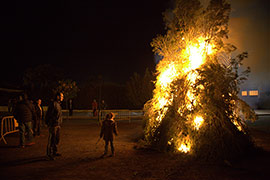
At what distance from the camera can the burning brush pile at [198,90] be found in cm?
Answer: 692

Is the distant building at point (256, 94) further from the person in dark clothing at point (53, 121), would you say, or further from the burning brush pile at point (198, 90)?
the person in dark clothing at point (53, 121)

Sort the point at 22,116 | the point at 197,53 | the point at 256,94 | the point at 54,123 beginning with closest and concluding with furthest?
the point at 54,123 < the point at 197,53 < the point at 22,116 < the point at 256,94

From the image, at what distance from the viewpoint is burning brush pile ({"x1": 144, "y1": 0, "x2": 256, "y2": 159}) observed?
22.7ft

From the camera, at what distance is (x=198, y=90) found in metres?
7.12

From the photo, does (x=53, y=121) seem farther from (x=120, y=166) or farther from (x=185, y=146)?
(x=185, y=146)

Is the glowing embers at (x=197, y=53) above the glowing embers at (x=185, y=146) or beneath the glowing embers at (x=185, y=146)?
above

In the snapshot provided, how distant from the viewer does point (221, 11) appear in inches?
306

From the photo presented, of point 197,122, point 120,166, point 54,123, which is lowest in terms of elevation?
point 120,166

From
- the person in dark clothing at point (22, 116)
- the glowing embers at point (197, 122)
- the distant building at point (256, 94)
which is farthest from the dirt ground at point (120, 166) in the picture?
the distant building at point (256, 94)

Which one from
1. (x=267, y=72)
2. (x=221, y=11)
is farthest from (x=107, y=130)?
(x=267, y=72)

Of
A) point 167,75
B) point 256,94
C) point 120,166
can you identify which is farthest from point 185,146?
point 256,94

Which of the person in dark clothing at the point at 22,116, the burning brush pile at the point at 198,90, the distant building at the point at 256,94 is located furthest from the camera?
the distant building at the point at 256,94

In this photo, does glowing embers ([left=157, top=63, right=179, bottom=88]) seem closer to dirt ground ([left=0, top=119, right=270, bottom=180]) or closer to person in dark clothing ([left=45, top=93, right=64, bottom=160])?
dirt ground ([left=0, top=119, right=270, bottom=180])

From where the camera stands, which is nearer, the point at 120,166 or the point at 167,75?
the point at 120,166
